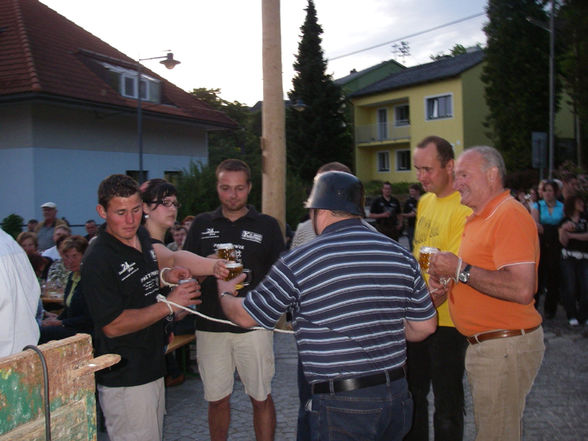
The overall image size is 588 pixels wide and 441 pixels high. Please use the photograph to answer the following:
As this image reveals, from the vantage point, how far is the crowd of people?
2.33 metres

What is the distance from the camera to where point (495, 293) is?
2.82m

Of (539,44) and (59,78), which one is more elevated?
(539,44)

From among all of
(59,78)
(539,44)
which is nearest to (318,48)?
(539,44)

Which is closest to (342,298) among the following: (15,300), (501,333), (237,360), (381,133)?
(501,333)

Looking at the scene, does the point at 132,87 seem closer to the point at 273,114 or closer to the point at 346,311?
the point at 273,114

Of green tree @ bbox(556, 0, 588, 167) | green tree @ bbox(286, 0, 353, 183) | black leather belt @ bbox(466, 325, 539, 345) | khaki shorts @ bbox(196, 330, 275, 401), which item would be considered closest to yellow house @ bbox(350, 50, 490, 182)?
green tree @ bbox(286, 0, 353, 183)

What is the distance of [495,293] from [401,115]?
36207mm

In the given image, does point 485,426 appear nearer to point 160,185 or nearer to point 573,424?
point 573,424

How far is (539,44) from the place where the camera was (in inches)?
1073

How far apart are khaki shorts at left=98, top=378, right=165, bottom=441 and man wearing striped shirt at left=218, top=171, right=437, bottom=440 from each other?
972mm

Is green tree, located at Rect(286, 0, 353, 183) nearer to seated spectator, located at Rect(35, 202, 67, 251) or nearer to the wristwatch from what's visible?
seated spectator, located at Rect(35, 202, 67, 251)

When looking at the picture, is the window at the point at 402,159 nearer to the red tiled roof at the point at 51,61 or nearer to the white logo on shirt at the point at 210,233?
the red tiled roof at the point at 51,61

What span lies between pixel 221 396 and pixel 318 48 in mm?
34710

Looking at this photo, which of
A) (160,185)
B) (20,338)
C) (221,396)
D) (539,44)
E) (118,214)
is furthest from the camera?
(539,44)
